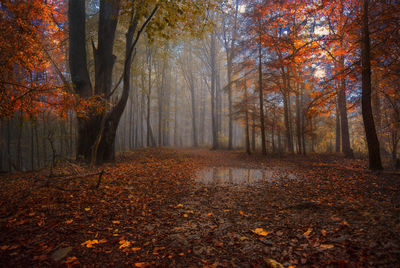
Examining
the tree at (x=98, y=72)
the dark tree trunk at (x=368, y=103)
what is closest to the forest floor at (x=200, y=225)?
the dark tree trunk at (x=368, y=103)

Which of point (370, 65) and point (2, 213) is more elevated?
point (370, 65)

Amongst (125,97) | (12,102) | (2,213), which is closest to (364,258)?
(2,213)

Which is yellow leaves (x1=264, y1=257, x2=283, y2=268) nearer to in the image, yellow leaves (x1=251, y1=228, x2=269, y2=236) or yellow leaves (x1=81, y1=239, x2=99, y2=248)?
yellow leaves (x1=251, y1=228, x2=269, y2=236)

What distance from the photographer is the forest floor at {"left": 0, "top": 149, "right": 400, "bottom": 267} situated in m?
2.55

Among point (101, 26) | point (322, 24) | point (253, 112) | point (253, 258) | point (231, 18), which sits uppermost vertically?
point (231, 18)

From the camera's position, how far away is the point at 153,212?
421 cm

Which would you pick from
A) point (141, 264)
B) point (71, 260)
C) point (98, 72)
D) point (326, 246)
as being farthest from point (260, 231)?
point (98, 72)

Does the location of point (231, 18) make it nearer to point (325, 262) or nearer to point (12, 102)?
point (12, 102)

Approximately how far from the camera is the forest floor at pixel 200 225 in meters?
2.55

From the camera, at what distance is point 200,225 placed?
3.59m

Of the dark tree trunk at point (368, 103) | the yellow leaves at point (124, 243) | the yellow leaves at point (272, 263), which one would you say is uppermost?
the dark tree trunk at point (368, 103)

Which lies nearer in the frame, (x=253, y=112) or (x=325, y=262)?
(x=325, y=262)

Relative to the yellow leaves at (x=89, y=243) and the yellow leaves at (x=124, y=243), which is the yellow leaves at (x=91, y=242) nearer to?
the yellow leaves at (x=89, y=243)

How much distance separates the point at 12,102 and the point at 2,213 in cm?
291
